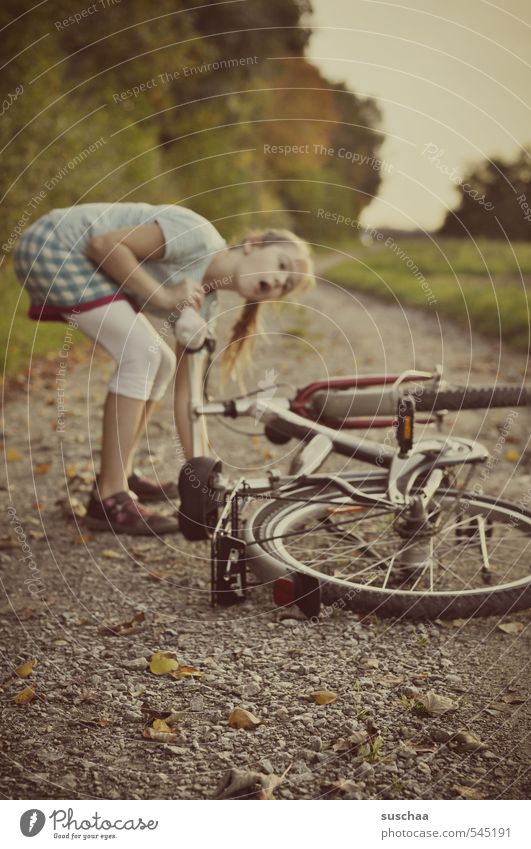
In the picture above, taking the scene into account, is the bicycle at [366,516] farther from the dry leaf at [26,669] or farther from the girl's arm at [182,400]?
the dry leaf at [26,669]

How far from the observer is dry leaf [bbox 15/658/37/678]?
8.18ft

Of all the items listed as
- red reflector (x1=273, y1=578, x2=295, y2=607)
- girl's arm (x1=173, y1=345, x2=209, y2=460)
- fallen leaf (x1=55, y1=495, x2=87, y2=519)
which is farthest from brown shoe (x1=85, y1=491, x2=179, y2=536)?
red reflector (x1=273, y1=578, x2=295, y2=607)

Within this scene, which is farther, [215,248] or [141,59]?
[141,59]

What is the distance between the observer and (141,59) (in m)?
13.2

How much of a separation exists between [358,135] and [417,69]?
18645mm

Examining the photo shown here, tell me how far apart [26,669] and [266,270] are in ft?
5.73

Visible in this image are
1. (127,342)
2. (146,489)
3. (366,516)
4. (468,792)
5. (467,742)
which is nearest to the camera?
(468,792)

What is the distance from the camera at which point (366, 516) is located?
115 inches

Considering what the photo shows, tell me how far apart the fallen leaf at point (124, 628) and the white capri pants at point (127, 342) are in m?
1.04

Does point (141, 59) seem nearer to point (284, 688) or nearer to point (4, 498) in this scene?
point (4, 498)

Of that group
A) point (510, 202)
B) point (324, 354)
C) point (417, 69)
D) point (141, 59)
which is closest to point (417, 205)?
point (417, 69)

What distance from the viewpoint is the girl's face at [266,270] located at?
3.39 meters

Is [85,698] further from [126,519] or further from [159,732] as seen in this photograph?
[126,519]

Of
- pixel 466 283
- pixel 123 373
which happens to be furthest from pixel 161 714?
pixel 466 283
